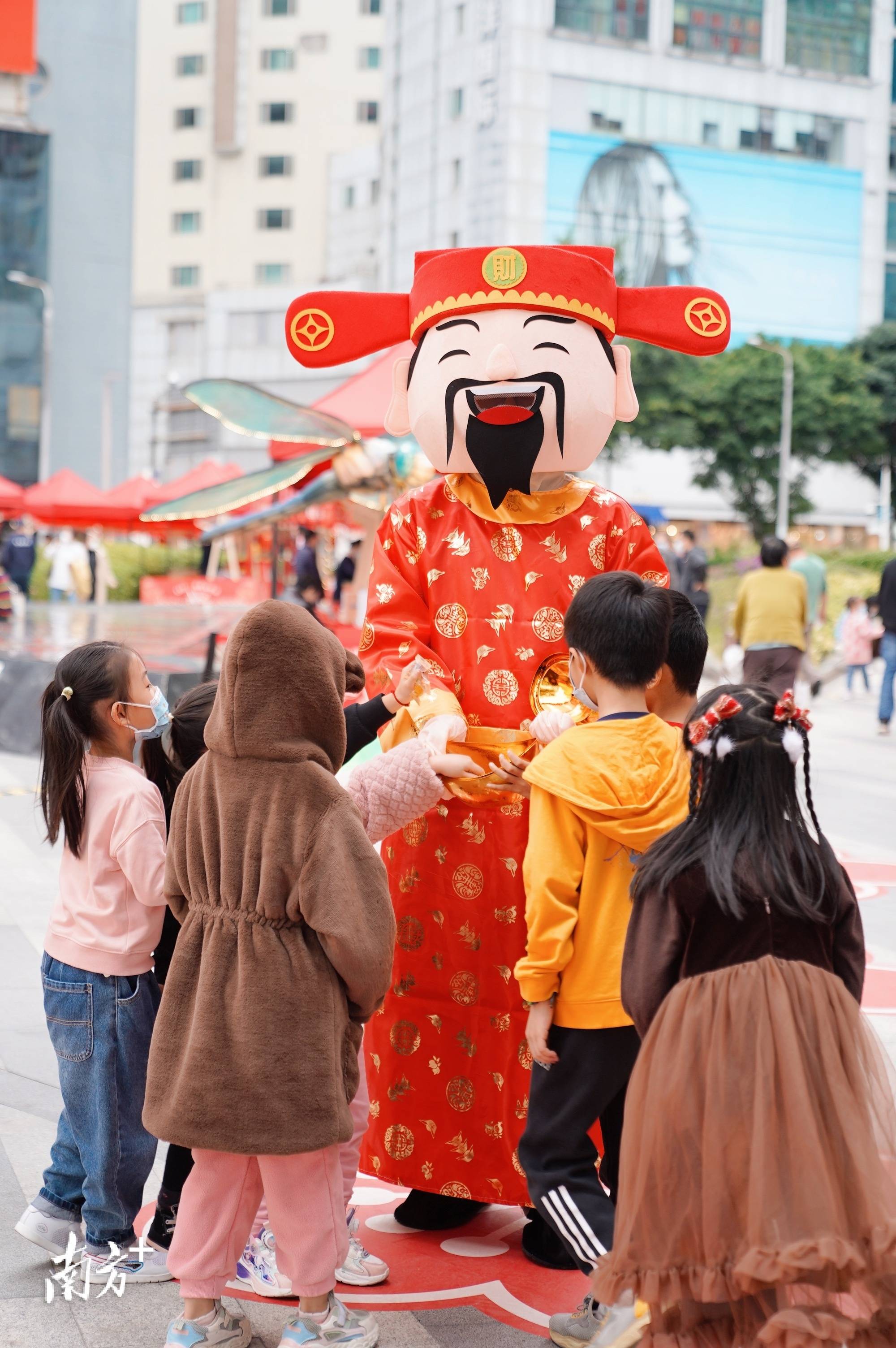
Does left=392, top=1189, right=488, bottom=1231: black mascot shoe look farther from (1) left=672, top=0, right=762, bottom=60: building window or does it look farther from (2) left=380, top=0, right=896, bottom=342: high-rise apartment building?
(1) left=672, top=0, right=762, bottom=60: building window

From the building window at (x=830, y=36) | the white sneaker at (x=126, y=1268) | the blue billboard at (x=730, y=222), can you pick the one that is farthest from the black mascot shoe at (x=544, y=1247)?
Answer: the building window at (x=830, y=36)

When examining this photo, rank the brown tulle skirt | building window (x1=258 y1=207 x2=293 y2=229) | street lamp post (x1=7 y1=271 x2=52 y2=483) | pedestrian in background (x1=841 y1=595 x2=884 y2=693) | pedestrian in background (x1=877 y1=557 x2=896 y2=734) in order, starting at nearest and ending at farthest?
the brown tulle skirt
pedestrian in background (x1=877 y1=557 x2=896 y2=734)
pedestrian in background (x1=841 y1=595 x2=884 y2=693)
street lamp post (x1=7 y1=271 x2=52 y2=483)
building window (x1=258 y1=207 x2=293 y2=229)

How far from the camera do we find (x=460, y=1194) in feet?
10.1

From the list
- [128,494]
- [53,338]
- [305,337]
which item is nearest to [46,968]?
[305,337]

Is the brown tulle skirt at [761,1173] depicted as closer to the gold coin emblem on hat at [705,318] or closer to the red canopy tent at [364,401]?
the gold coin emblem on hat at [705,318]

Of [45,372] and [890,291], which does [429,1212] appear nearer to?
[45,372]

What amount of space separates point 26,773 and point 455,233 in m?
42.5

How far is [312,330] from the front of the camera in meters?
3.54

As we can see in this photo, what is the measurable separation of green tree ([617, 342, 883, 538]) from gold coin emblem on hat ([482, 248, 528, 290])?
3350 centimetres

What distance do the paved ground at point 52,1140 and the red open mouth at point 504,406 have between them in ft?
5.84

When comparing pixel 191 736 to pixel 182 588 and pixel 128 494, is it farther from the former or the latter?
pixel 182 588

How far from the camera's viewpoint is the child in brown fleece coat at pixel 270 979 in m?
2.43

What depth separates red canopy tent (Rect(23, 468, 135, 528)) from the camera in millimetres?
20812

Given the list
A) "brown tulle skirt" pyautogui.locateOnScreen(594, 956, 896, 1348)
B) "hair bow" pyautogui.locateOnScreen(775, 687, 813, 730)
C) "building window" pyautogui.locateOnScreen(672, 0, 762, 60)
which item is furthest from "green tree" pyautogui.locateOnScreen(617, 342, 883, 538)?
"brown tulle skirt" pyautogui.locateOnScreen(594, 956, 896, 1348)
